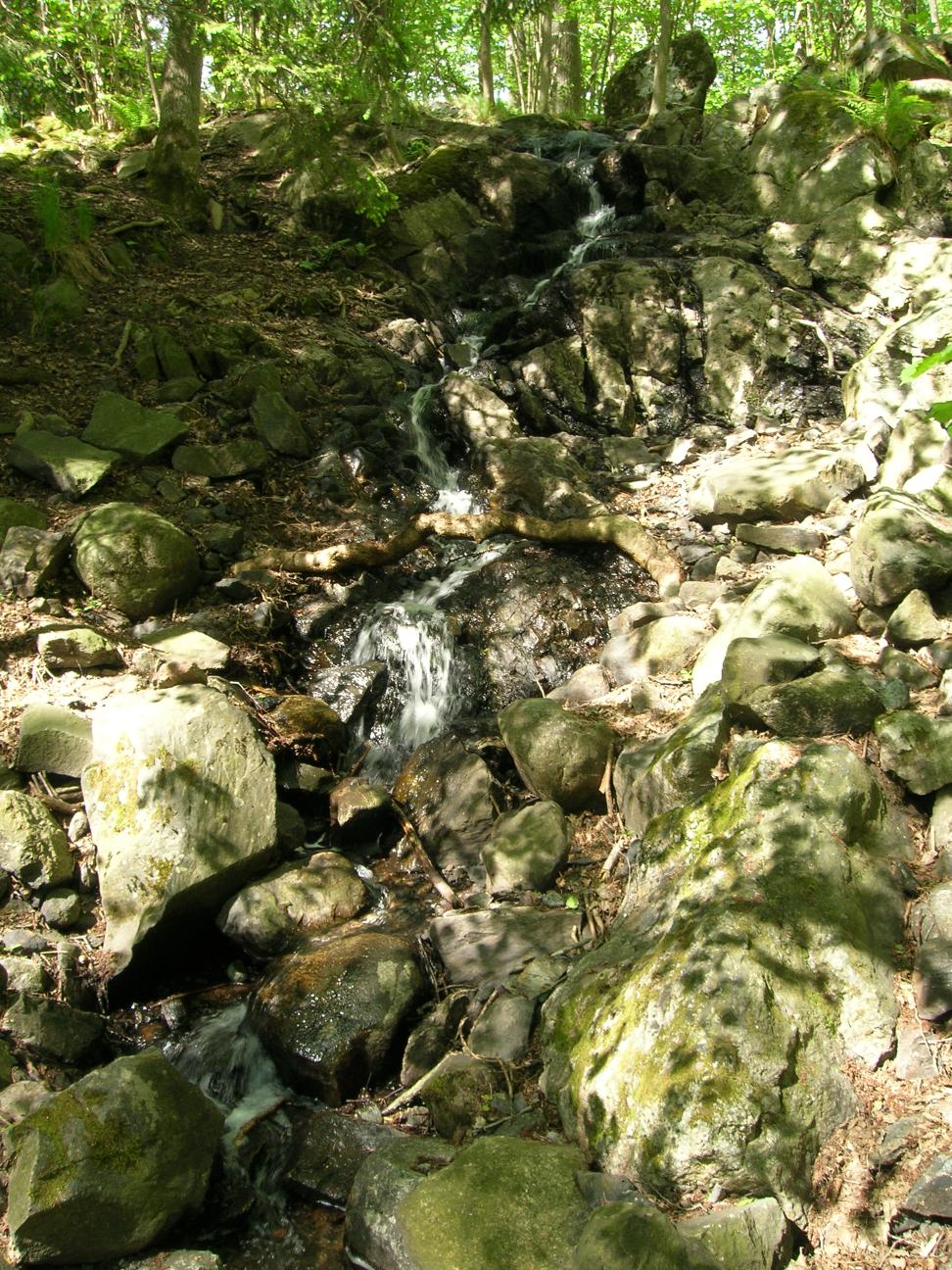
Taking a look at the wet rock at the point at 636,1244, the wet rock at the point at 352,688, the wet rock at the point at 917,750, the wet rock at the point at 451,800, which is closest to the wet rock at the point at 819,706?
the wet rock at the point at 917,750

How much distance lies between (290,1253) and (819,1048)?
2.20 m

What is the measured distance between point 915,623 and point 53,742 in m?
4.87

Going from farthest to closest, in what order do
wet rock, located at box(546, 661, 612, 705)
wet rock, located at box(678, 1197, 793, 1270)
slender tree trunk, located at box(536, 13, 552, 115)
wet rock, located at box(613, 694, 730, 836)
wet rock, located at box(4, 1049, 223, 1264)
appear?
slender tree trunk, located at box(536, 13, 552, 115), wet rock, located at box(546, 661, 612, 705), wet rock, located at box(613, 694, 730, 836), wet rock, located at box(4, 1049, 223, 1264), wet rock, located at box(678, 1197, 793, 1270)

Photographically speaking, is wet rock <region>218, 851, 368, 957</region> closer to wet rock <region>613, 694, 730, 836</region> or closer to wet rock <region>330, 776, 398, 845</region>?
wet rock <region>330, 776, 398, 845</region>

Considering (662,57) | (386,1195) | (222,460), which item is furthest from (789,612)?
(662,57)

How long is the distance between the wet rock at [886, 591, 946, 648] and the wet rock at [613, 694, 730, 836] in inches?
40.0

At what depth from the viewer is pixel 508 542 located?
824cm

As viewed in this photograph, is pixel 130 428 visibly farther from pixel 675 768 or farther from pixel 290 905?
pixel 675 768

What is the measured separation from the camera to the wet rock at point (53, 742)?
5141 mm

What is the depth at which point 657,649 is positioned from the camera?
245 inches

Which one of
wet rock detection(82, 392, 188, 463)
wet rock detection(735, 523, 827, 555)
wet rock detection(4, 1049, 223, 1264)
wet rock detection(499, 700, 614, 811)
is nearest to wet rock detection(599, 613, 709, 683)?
wet rock detection(499, 700, 614, 811)

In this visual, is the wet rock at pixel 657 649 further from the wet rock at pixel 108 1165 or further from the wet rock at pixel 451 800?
the wet rock at pixel 108 1165

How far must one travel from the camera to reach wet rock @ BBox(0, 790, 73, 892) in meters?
4.69

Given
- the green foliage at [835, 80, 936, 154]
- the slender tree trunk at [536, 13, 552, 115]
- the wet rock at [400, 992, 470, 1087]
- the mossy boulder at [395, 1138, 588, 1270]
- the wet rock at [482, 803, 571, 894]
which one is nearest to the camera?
the mossy boulder at [395, 1138, 588, 1270]
